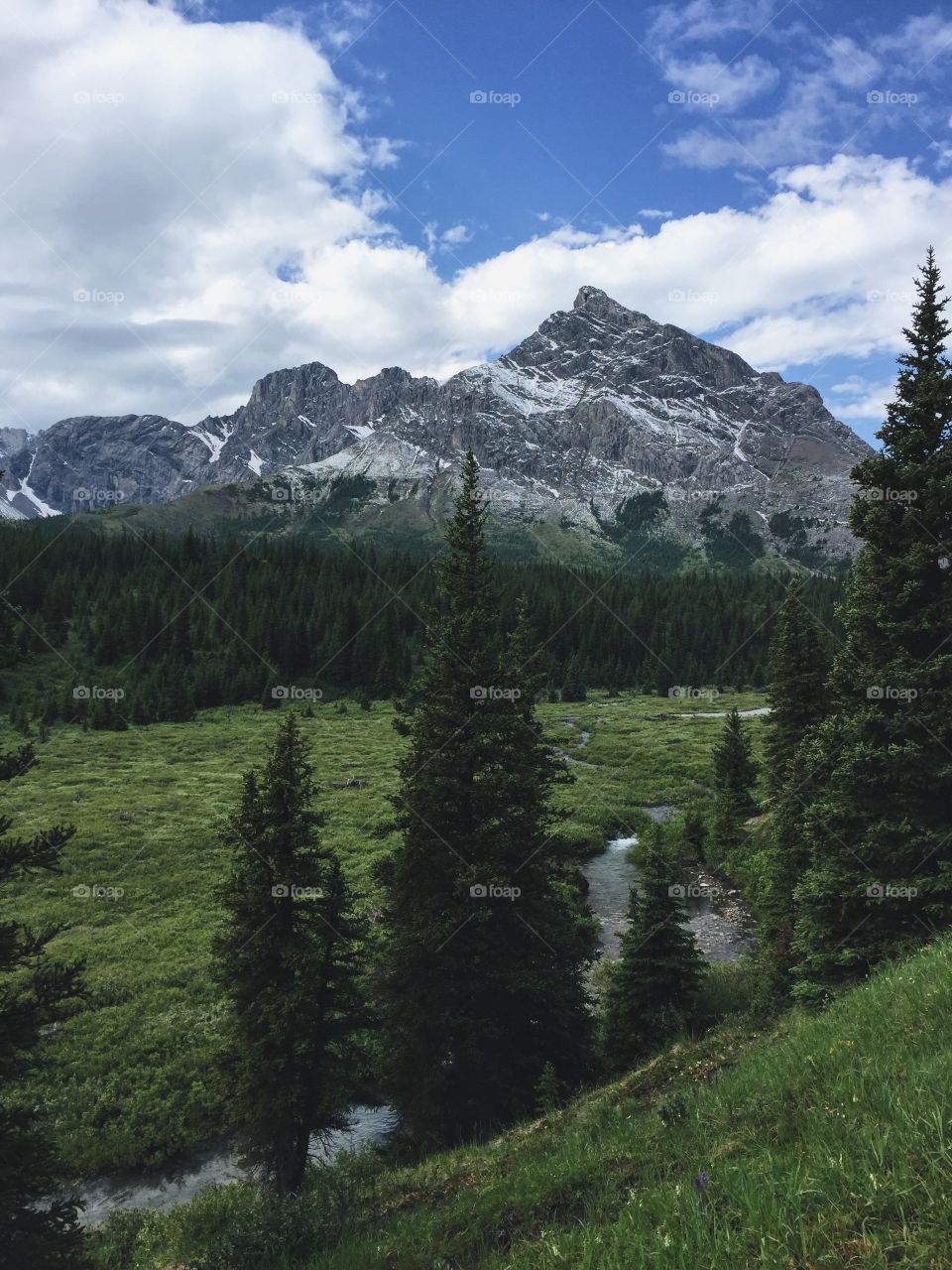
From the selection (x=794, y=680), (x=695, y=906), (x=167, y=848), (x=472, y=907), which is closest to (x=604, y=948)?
(x=695, y=906)

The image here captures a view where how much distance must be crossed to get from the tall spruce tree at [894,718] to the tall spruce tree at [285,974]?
1046 centimetres

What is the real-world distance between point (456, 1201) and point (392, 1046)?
8909 millimetres

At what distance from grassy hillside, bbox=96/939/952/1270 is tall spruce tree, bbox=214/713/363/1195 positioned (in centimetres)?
260

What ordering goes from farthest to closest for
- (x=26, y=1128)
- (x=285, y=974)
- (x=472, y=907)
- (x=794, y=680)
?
(x=794, y=680), (x=472, y=907), (x=285, y=974), (x=26, y=1128)

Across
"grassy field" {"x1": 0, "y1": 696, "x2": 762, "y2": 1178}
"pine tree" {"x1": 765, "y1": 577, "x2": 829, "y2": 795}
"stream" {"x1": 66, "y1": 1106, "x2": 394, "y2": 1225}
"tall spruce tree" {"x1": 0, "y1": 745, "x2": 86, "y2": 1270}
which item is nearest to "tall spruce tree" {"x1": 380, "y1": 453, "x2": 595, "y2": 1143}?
"stream" {"x1": 66, "y1": 1106, "x2": 394, "y2": 1225}

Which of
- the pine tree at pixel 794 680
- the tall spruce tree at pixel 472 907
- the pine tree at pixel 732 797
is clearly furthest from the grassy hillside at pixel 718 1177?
the pine tree at pixel 732 797

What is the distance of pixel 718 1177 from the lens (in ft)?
16.4

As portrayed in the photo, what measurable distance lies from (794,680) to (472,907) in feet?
60.6

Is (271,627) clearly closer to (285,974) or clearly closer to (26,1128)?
(285,974)

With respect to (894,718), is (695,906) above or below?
below

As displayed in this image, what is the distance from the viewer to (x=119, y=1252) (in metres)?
12.7

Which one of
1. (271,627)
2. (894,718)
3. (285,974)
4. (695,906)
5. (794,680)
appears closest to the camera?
(894,718)

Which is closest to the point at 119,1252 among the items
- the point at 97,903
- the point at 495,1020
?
the point at 495,1020

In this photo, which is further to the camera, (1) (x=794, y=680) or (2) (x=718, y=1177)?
(1) (x=794, y=680)
